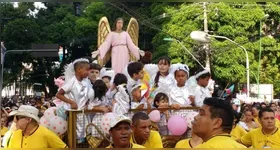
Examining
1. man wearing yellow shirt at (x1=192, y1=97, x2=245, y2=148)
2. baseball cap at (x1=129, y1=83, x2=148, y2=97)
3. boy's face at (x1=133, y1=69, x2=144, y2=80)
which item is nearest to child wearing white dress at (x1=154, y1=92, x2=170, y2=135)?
baseball cap at (x1=129, y1=83, x2=148, y2=97)

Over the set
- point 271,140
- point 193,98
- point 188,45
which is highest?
point 188,45

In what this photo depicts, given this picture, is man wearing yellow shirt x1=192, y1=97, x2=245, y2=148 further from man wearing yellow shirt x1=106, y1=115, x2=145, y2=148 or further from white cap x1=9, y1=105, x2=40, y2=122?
white cap x1=9, y1=105, x2=40, y2=122

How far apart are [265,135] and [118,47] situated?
2035mm

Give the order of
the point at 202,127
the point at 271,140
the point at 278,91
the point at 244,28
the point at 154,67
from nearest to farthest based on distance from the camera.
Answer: the point at 202,127 → the point at 271,140 → the point at 154,67 → the point at 244,28 → the point at 278,91

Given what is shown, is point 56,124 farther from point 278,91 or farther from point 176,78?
point 278,91

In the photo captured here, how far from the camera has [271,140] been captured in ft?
12.2

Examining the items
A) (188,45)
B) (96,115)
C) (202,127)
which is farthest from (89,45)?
(202,127)

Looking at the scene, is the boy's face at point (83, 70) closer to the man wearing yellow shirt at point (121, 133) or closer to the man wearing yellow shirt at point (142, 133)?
the man wearing yellow shirt at point (142, 133)

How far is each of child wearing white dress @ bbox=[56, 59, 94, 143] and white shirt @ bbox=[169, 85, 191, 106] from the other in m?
0.87

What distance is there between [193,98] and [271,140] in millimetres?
1015

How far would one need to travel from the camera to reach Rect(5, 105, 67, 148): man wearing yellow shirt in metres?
3.28

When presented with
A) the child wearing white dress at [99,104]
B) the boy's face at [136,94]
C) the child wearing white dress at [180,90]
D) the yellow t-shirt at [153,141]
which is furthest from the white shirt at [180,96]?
the yellow t-shirt at [153,141]

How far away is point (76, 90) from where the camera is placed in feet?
13.0

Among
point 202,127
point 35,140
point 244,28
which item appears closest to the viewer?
point 202,127
